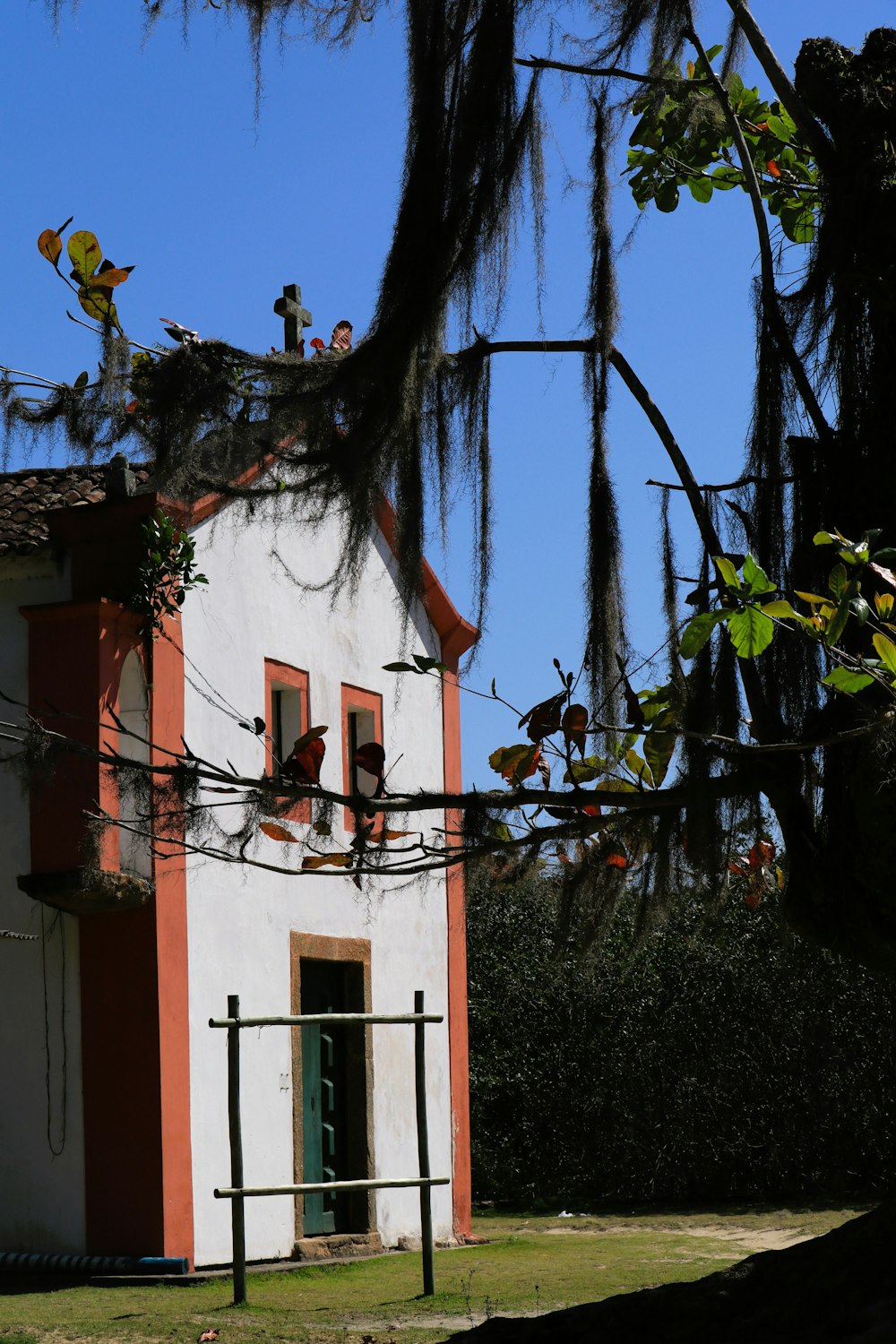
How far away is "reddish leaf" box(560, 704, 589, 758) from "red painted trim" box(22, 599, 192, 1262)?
235 inches

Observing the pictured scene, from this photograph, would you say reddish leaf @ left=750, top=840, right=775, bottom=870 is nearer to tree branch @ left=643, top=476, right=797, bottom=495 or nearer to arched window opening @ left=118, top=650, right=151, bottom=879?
tree branch @ left=643, top=476, right=797, bottom=495

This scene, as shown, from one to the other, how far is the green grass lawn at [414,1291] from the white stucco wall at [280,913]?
0.76m

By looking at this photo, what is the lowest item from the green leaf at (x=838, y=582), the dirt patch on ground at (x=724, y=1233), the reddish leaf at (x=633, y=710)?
the dirt patch on ground at (x=724, y=1233)

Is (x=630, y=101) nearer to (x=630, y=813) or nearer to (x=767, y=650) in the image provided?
(x=767, y=650)

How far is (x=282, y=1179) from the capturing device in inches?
446

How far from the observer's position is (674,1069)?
48.8ft

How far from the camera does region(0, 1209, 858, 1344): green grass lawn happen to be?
7469 mm

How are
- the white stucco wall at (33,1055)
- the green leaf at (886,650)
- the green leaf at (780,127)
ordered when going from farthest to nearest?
the white stucco wall at (33,1055)
the green leaf at (780,127)
the green leaf at (886,650)

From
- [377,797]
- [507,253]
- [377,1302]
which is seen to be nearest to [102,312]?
[507,253]

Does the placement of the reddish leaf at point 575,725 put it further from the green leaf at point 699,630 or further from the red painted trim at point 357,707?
the red painted trim at point 357,707

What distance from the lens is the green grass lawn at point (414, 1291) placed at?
294 inches

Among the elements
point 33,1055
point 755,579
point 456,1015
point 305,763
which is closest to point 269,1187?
point 33,1055

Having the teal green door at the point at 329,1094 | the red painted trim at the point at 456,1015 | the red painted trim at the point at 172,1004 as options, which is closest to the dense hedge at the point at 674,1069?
the red painted trim at the point at 456,1015

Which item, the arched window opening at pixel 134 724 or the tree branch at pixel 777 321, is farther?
the arched window opening at pixel 134 724
